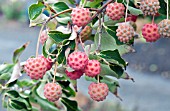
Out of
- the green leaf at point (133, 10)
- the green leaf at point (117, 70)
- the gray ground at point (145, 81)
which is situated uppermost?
the green leaf at point (133, 10)

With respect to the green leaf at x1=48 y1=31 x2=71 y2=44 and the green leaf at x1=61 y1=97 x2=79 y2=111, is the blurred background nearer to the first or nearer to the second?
the green leaf at x1=61 y1=97 x2=79 y2=111

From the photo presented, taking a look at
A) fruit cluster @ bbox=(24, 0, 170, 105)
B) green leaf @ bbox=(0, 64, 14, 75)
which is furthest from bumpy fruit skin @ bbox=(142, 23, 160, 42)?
green leaf @ bbox=(0, 64, 14, 75)

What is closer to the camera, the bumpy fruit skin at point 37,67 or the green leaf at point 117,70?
the bumpy fruit skin at point 37,67

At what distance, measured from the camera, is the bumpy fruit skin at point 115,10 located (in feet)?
3.21

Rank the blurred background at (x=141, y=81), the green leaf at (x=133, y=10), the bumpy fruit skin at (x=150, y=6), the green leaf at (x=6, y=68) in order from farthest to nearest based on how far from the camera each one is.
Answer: the blurred background at (x=141, y=81) < the green leaf at (x=6, y=68) < the green leaf at (x=133, y=10) < the bumpy fruit skin at (x=150, y=6)

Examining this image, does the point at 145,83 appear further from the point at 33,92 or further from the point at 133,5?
the point at 133,5

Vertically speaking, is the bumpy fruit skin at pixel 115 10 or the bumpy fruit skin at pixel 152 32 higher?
the bumpy fruit skin at pixel 115 10

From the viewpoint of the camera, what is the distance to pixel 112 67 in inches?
45.1

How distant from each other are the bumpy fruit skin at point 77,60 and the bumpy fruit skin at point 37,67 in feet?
0.24

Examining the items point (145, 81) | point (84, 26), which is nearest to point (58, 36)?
point (84, 26)

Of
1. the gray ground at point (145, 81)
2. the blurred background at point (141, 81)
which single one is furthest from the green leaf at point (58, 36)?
the gray ground at point (145, 81)

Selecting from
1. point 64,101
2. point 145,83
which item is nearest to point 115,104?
point 145,83

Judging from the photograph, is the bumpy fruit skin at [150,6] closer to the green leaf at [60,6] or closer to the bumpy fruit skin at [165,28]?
the bumpy fruit skin at [165,28]

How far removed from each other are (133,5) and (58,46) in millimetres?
218
